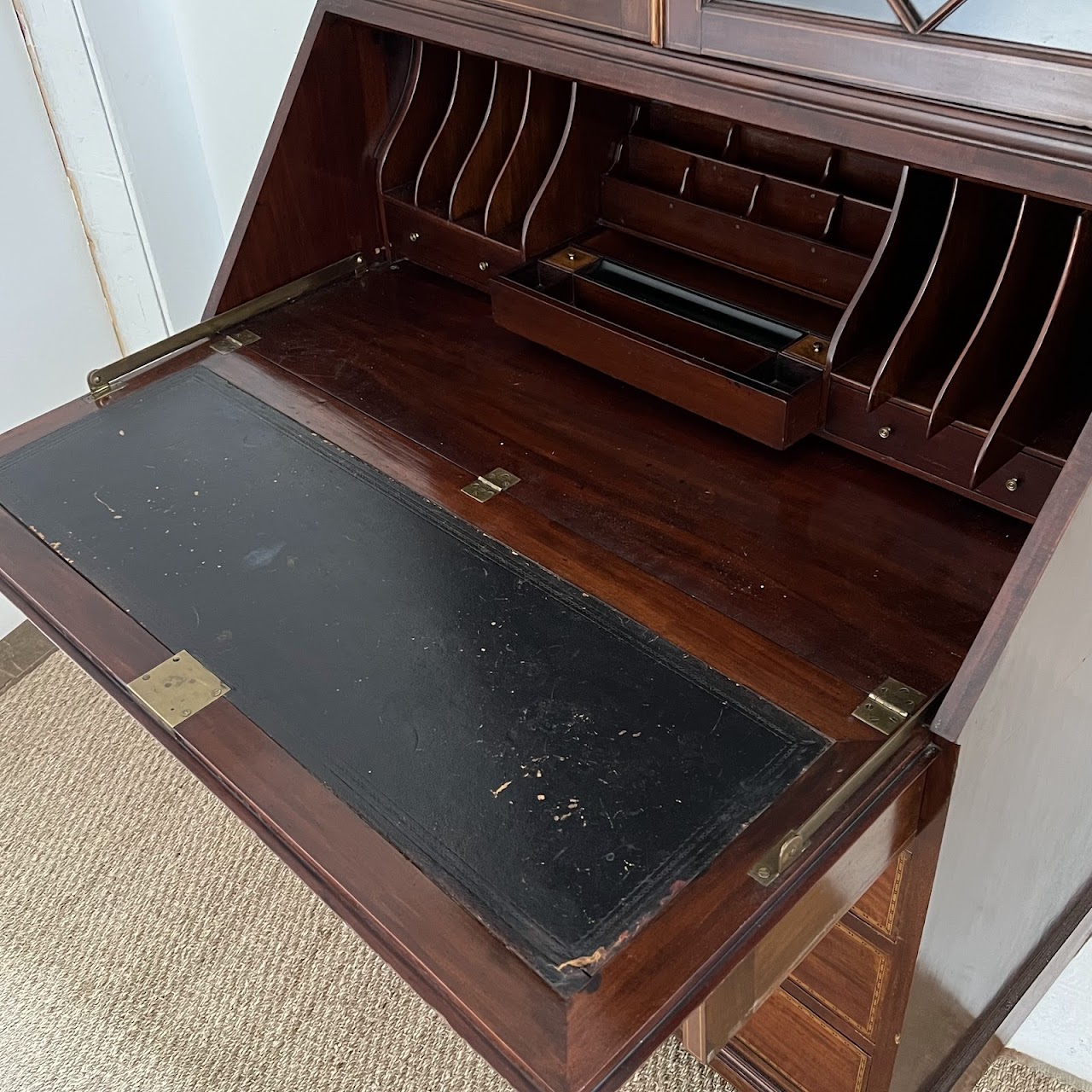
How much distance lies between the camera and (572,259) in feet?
4.50

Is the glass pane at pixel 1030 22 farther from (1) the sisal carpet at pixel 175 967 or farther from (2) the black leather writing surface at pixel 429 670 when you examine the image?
(1) the sisal carpet at pixel 175 967

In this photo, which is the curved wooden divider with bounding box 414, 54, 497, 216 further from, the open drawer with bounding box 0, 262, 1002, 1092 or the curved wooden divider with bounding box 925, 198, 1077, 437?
the curved wooden divider with bounding box 925, 198, 1077, 437

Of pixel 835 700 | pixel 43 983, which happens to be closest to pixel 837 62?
pixel 835 700

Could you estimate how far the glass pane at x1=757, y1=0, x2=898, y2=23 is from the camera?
811mm

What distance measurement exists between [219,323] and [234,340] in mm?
35

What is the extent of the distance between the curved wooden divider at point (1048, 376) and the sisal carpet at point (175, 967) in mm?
1044

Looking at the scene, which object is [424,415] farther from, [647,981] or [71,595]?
[647,981]

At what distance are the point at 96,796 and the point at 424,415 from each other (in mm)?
1179

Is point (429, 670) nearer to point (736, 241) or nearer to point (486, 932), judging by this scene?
point (486, 932)

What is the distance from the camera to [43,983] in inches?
70.8

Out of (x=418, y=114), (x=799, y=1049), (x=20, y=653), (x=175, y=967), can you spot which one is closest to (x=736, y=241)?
(x=418, y=114)

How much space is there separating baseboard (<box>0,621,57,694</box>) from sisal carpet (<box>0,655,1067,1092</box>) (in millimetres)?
212

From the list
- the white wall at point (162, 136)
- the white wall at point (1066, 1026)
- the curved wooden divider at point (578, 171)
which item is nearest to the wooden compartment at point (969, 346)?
the curved wooden divider at point (578, 171)

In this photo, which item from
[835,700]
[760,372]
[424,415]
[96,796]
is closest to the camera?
[835,700]
